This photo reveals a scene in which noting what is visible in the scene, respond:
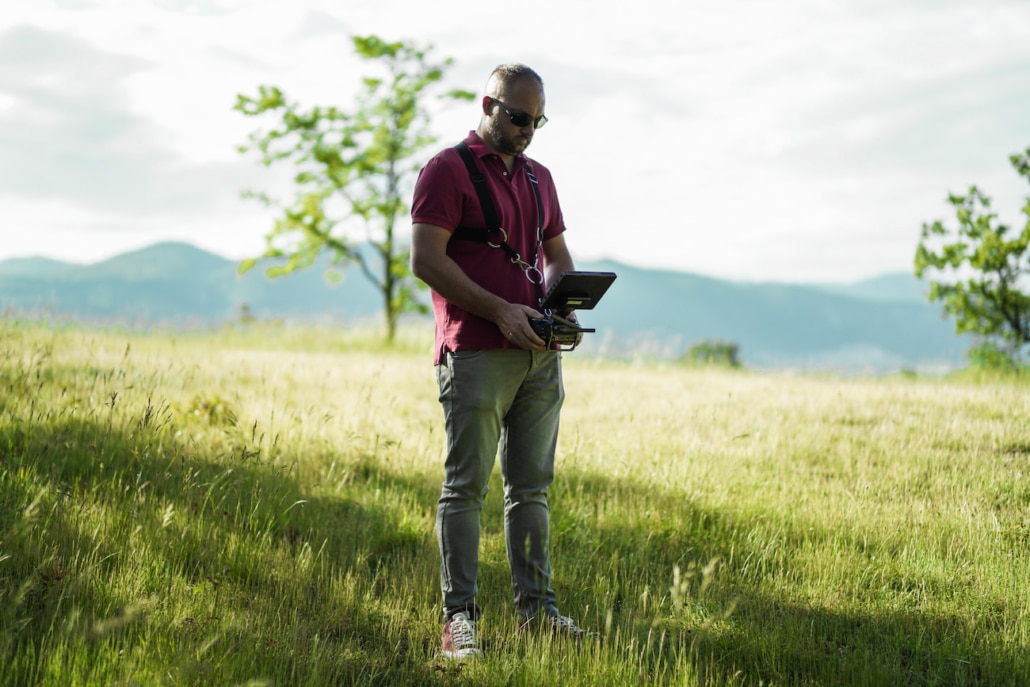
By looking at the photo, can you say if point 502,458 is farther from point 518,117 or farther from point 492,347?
point 518,117

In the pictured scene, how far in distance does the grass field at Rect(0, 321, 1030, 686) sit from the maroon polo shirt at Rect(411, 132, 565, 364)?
1309mm

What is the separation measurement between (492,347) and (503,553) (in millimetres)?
1791

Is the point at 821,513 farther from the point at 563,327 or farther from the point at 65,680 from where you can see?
the point at 65,680

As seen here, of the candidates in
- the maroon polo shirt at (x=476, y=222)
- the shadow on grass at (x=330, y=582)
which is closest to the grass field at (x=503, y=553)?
the shadow on grass at (x=330, y=582)

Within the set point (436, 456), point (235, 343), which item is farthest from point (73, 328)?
point (436, 456)

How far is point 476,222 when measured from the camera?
12.1 feet

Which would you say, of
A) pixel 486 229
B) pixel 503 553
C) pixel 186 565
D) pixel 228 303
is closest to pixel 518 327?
pixel 486 229

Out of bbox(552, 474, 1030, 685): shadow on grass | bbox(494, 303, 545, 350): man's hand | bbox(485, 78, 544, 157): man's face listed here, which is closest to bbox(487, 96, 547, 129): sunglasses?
bbox(485, 78, 544, 157): man's face

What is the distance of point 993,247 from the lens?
18.0 m

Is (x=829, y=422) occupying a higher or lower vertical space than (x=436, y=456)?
higher

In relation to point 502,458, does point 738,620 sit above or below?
below

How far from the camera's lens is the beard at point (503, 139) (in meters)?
3.68

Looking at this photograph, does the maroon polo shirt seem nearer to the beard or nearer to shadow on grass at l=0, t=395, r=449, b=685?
the beard

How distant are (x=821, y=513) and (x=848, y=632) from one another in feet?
5.30
